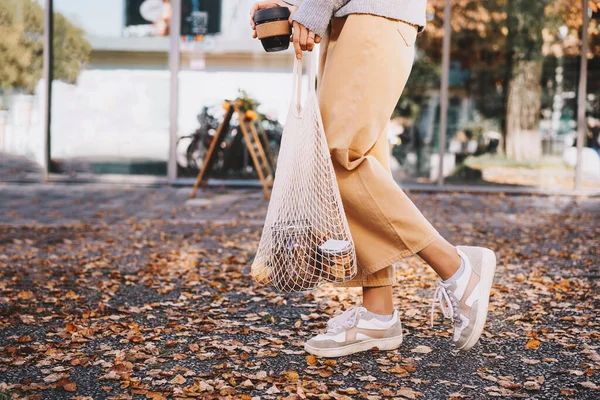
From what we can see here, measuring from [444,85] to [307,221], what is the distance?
7649 mm

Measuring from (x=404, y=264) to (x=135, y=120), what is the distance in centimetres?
616

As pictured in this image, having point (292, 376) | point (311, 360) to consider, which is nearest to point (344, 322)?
point (311, 360)

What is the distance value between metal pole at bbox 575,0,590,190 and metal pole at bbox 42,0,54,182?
6.83 metres

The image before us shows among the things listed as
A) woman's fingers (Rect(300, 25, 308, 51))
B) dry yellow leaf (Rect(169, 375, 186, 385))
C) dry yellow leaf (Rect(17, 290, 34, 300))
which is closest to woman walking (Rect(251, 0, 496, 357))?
woman's fingers (Rect(300, 25, 308, 51))

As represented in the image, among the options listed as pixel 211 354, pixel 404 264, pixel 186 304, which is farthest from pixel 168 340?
pixel 404 264

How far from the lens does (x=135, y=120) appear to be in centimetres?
995

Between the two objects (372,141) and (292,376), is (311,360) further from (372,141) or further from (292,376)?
(372,141)

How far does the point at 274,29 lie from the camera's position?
2.57 metres

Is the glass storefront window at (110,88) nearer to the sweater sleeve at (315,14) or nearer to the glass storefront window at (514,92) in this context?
the glass storefront window at (514,92)

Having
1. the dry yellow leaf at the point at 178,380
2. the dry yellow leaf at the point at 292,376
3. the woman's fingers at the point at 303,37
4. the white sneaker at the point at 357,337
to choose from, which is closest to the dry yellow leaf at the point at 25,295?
the dry yellow leaf at the point at 178,380

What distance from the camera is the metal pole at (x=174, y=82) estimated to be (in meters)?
9.77

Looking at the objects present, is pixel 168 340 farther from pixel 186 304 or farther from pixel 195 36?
pixel 195 36

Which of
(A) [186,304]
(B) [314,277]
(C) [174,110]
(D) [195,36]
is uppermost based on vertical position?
(D) [195,36]

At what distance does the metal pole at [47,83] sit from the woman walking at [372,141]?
773cm
